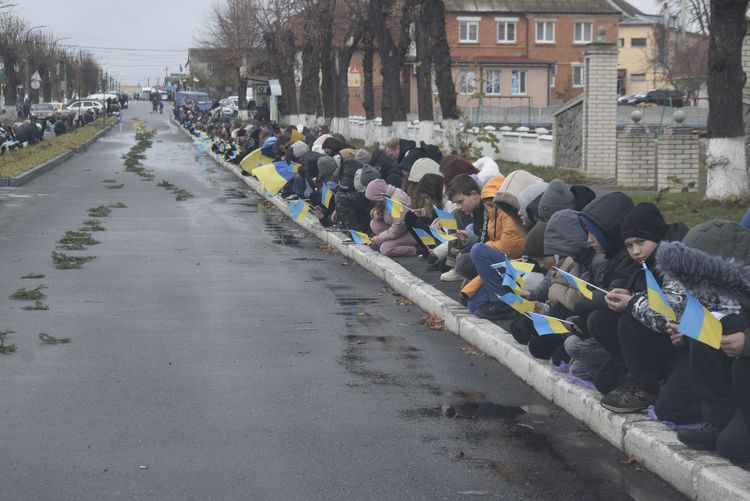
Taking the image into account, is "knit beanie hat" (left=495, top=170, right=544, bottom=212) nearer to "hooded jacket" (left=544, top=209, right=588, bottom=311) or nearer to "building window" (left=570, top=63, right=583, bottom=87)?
"hooded jacket" (left=544, top=209, right=588, bottom=311)

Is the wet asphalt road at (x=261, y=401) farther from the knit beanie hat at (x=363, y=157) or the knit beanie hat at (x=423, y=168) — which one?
the knit beanie hat at (x=363, y=157)

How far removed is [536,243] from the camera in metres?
8.59

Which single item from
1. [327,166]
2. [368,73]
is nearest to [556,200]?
[327,166]

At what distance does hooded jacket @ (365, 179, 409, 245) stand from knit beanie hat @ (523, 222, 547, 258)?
568 cm

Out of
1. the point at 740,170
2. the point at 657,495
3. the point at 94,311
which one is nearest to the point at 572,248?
the point at 657,495

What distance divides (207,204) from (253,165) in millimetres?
1394

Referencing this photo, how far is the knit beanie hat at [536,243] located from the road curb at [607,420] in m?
0.65

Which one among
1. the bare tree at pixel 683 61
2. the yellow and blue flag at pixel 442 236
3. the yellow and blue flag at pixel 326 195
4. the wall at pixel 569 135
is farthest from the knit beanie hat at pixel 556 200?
the bare tree at pixel 683 61

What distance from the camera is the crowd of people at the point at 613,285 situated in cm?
554

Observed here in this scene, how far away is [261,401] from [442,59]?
831 inches

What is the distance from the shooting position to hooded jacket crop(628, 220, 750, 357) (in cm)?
546

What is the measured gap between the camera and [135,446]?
6.33 meters

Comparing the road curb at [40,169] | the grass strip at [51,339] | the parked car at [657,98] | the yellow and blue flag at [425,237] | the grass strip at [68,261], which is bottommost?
the road curb at [40,169]

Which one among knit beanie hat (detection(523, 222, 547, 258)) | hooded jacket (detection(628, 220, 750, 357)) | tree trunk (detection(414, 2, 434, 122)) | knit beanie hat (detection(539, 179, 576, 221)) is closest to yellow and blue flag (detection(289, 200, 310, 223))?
knit beanie hat (detection(539, 179, 576, 221))
